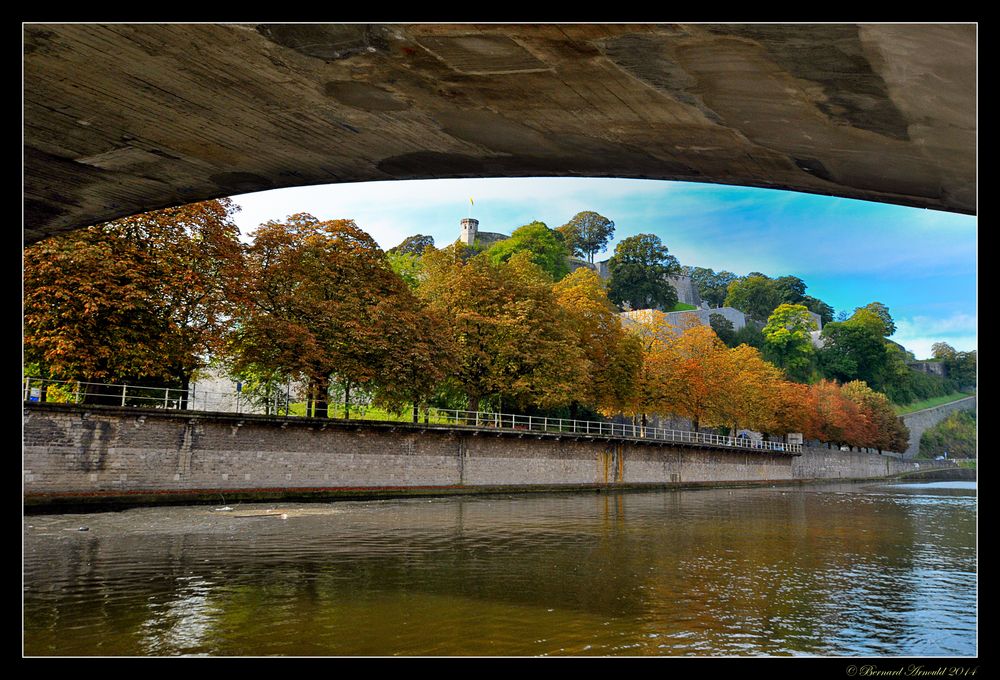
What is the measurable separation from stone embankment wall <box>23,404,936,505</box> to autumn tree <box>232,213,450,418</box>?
6.60ft

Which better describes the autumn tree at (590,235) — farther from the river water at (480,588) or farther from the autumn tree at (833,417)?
the river water at (480,588)

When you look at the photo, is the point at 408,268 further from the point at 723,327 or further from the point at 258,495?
the point at 723,327

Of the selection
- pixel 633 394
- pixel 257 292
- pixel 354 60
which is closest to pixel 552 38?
pixel 354 60

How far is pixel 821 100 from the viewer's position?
4.52m

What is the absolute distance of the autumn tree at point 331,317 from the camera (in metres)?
28.0

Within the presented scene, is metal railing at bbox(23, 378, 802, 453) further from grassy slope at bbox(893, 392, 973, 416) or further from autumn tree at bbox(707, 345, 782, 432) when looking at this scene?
grassy slope at bbox(893, 392, 973, 416)

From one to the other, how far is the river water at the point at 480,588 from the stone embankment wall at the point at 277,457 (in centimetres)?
181

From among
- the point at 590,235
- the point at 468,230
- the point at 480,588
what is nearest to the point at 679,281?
the point at 590,235

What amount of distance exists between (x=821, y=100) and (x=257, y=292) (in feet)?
85.1

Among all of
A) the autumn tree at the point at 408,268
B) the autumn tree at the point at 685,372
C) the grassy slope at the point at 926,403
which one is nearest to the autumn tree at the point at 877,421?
the grassy slope at the point at 926,403

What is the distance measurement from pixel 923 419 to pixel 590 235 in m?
50.8

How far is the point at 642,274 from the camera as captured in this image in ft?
300

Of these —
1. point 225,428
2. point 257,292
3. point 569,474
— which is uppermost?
point 257,292
